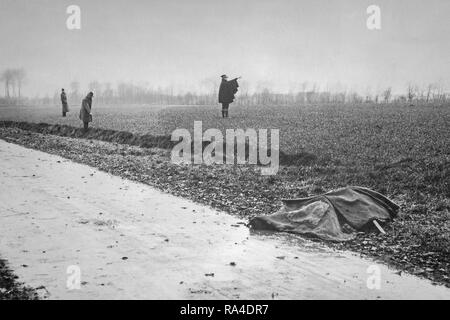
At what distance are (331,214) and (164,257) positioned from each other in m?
3.42

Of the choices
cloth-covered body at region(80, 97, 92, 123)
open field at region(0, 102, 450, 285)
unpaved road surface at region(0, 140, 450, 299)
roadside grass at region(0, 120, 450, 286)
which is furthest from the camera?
cloth-covered body at region(80, 97, 92, 123)

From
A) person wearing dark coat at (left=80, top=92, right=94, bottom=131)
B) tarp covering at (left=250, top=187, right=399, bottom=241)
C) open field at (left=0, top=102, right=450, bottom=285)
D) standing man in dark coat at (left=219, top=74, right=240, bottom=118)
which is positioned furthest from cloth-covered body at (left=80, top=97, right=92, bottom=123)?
tarp covering at (left=250, top=187, right=399, bottom=241)

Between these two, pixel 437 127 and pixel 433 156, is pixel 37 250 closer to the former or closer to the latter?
pixel 433 156

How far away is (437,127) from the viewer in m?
18.1

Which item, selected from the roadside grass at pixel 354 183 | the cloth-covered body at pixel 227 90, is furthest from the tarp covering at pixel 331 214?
the cloth-covered body at pixel 227 90

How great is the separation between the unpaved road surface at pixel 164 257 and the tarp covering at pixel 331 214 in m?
→ 0.39

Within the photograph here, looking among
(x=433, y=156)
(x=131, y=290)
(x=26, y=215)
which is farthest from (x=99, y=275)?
(x=433, y=156)

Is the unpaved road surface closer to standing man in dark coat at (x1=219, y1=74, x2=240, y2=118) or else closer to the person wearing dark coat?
the person wearing dark coat

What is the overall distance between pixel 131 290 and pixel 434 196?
7556 millimetres

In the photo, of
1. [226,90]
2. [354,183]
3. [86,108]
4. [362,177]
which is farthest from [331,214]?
[86,108]

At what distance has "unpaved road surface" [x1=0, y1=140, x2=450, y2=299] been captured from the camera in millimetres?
5633

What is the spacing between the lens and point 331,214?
8.18m

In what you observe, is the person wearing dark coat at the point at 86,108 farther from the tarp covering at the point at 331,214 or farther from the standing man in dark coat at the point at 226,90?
the tarp covering at the point at 331,214

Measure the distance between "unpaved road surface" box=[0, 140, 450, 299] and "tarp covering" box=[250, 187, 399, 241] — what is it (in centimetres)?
39
